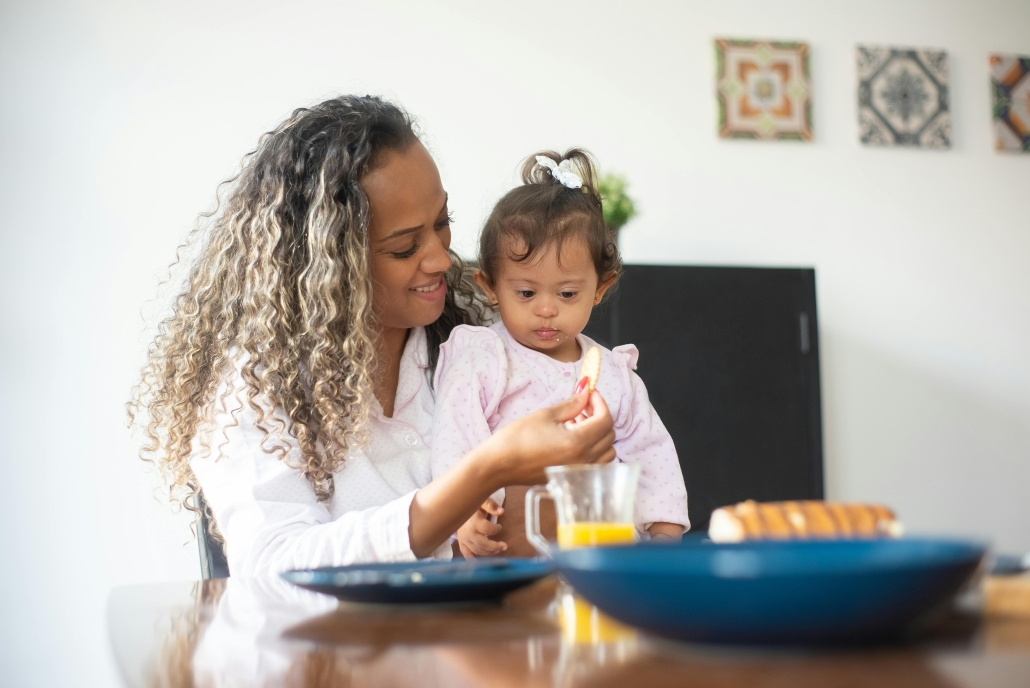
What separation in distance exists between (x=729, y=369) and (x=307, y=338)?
1757 millimetres

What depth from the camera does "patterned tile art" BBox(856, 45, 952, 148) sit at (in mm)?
3674

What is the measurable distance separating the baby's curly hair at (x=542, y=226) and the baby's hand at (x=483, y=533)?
0.53 m

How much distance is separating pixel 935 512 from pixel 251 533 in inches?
118

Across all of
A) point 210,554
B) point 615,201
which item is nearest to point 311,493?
point 210,554

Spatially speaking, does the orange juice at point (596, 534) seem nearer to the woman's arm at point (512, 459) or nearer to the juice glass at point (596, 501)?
the juice glass at point (596, 501)

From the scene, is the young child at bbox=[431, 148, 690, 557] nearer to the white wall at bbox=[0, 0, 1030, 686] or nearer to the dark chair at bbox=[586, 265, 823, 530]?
the dark chair at bbox=[586, 265, 823, 530]

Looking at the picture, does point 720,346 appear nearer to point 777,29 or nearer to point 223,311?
point 777,29

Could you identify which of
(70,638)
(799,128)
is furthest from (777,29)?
(70,638)

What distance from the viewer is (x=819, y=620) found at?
46 centimetres

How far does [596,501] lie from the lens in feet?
2.75

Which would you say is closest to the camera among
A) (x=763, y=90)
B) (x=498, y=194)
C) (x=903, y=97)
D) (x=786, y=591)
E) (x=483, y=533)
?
(x=786, y=591)

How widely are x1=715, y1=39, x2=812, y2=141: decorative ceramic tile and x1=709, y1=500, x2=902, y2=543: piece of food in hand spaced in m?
3.03

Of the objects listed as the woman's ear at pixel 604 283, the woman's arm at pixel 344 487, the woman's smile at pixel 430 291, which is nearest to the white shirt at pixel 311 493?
the woman's arm at pixel 344 487

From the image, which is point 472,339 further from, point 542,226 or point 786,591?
point 786,591
